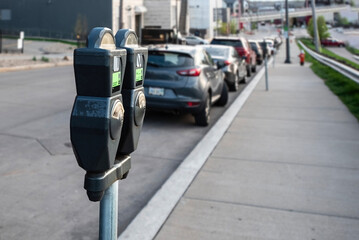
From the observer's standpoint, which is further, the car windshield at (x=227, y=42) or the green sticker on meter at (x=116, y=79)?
the car windshield at (x=227, y=42)

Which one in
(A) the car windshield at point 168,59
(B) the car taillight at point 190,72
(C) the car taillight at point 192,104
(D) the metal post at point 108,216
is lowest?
(D) the metal post at point 108,216

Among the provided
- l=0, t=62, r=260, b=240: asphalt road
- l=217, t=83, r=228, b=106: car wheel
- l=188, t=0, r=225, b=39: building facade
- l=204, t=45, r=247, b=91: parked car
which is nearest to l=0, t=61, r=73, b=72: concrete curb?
l=0, t=62, r=260, b=240: asphalt road

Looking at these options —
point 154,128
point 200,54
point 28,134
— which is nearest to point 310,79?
point 200,54

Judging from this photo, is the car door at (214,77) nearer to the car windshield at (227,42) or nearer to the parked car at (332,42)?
the car windshield at (227,42)

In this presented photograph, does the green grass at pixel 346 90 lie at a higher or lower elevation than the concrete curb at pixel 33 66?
lower

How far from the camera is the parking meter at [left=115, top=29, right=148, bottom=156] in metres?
2.20

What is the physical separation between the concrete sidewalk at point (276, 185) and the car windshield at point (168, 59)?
1495 millimetres

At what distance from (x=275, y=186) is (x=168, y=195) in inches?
47.9

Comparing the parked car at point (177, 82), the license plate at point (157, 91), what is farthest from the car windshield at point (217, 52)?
the license plate at point (157, 91)

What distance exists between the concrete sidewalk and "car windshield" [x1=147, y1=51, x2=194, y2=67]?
149 cm

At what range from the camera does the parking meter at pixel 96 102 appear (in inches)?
73.7

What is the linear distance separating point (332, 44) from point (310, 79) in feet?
160

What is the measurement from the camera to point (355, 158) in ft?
19.6

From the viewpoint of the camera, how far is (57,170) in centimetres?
530
